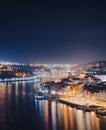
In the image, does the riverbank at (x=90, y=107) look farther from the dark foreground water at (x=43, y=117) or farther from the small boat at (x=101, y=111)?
the dark foreground water at (x=43, y=117)

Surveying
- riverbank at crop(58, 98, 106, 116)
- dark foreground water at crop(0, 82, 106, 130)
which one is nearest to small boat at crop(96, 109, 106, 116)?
riverbank at crop(58, 98, 106, 116)

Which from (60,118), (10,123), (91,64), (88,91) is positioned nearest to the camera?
(10,123)

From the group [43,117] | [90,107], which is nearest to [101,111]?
[90,107]

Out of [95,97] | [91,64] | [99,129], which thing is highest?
[91,64]

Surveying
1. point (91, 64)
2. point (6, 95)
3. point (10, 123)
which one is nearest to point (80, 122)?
point (10, 123)

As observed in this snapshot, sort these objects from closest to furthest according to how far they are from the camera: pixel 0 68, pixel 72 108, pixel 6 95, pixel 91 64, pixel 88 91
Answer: pixel 72 108
pixel 88 91
pixel 6 95
pixel 91 64
pixel 0 68

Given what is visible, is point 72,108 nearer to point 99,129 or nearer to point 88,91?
point 88,91

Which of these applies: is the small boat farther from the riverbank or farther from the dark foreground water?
the dark foreground water

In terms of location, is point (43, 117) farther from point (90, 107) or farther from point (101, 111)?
point (101, 111)
